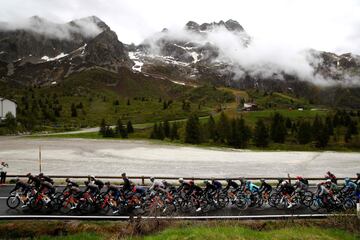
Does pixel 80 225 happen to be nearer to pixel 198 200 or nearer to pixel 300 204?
pixel 198 200

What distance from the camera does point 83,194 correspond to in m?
21.0

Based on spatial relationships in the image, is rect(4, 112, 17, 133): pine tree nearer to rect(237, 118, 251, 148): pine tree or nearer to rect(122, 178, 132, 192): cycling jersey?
rect(237, 118, 251, 148): pine tree

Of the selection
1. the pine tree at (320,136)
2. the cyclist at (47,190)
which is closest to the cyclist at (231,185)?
the cyclist at (47,190)

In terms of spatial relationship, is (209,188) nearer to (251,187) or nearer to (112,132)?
(251,187)

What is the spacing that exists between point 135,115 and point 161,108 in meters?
21.7

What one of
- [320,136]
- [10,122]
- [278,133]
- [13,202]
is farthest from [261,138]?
[13,202]

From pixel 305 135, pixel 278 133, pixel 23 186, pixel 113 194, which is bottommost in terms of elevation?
pixel 305 135

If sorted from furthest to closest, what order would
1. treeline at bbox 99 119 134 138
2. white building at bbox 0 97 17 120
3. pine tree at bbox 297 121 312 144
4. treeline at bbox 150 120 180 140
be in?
pine tree at bbox 297 121 312 144
white building at bbox 0 97 17 120
treeline at bbox 150 120 180 140
treeline at bbox 99 119 134 138

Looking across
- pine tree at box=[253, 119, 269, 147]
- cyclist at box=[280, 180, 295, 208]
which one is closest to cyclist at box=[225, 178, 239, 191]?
cyclist at box=[280, 180, 295, 208]

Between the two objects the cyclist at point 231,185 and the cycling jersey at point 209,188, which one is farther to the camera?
the cyclist at point 231,185

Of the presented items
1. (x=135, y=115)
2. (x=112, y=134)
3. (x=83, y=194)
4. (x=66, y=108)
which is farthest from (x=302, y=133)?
(x=83, y=194)

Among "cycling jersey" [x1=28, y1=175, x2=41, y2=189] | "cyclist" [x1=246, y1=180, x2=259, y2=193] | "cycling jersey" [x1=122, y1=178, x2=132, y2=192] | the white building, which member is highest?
the white building

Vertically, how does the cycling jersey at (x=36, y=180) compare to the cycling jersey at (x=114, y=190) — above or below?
above

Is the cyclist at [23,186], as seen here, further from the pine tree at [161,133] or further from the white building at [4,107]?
the white building at [4,107]
